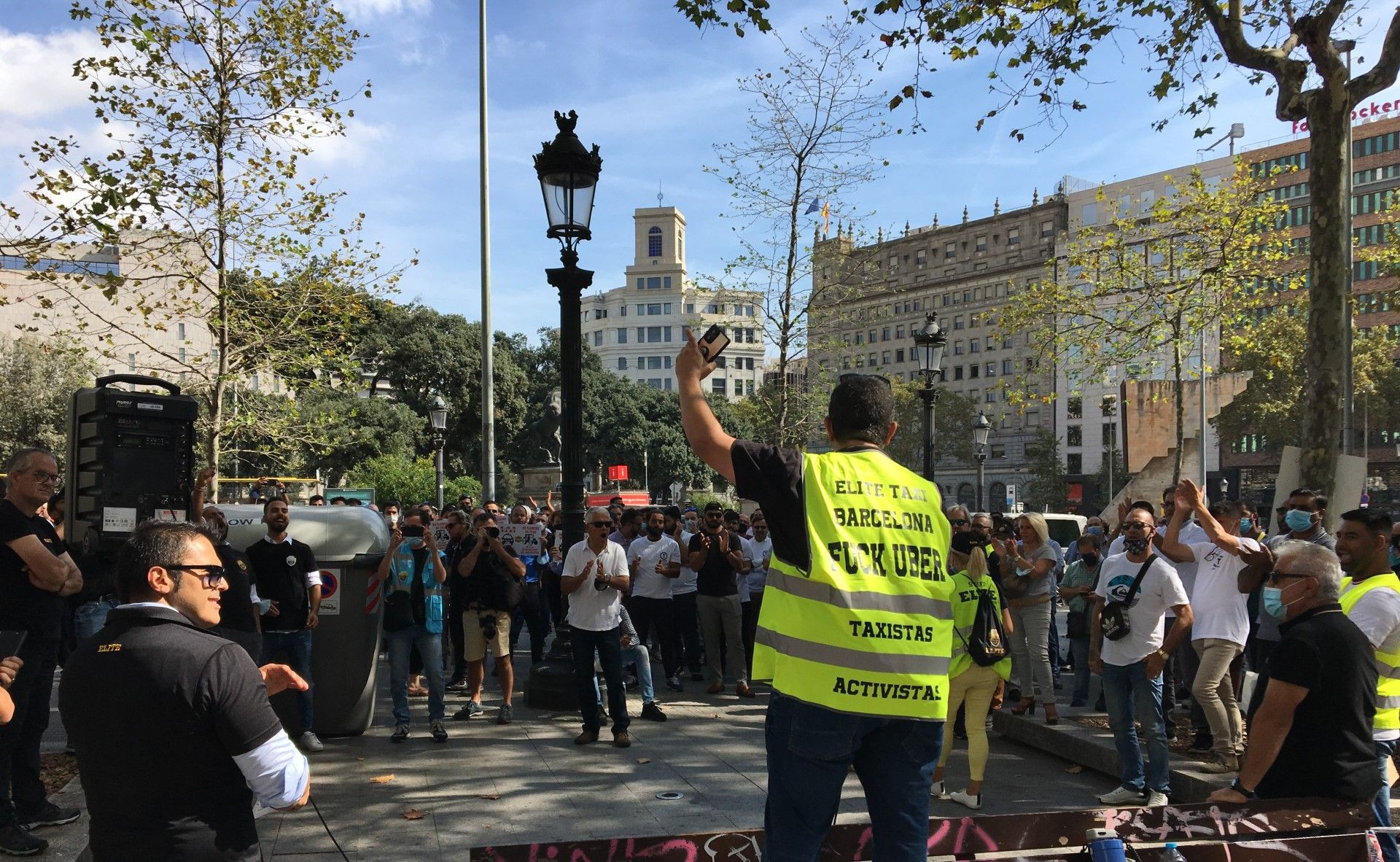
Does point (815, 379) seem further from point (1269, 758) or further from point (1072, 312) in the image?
point (1269, 758)

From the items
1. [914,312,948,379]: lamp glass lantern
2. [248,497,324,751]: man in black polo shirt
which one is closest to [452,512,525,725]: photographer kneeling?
[248,497,324,751]: man in black polo shirt

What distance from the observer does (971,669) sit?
6734mm

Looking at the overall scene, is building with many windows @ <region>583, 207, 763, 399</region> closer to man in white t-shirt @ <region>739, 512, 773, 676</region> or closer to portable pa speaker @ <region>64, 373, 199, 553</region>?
man in white t-shirt @ <region>739, 512, 773, 676</region>

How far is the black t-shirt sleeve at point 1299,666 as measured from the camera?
374 centimetres

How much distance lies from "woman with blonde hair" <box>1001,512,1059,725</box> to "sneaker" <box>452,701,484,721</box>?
4.88 metres

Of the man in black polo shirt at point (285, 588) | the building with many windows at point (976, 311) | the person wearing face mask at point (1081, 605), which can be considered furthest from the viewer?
the building with many windows at point (976, 311)

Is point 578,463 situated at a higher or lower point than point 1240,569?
higher

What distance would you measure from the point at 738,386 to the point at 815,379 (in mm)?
104674

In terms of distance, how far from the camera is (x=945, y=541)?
3115 mm

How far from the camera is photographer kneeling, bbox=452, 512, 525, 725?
362 inches

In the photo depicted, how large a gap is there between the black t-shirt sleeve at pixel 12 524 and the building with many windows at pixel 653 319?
118 m

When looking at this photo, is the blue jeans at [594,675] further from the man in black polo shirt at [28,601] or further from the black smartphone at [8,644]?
the black smartphone at [8,644]

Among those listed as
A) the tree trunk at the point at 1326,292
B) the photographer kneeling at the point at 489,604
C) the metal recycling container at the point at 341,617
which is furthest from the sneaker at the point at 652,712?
the tree trunk at the point at 1326,292

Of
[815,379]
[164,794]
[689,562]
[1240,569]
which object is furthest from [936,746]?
[815,379]
